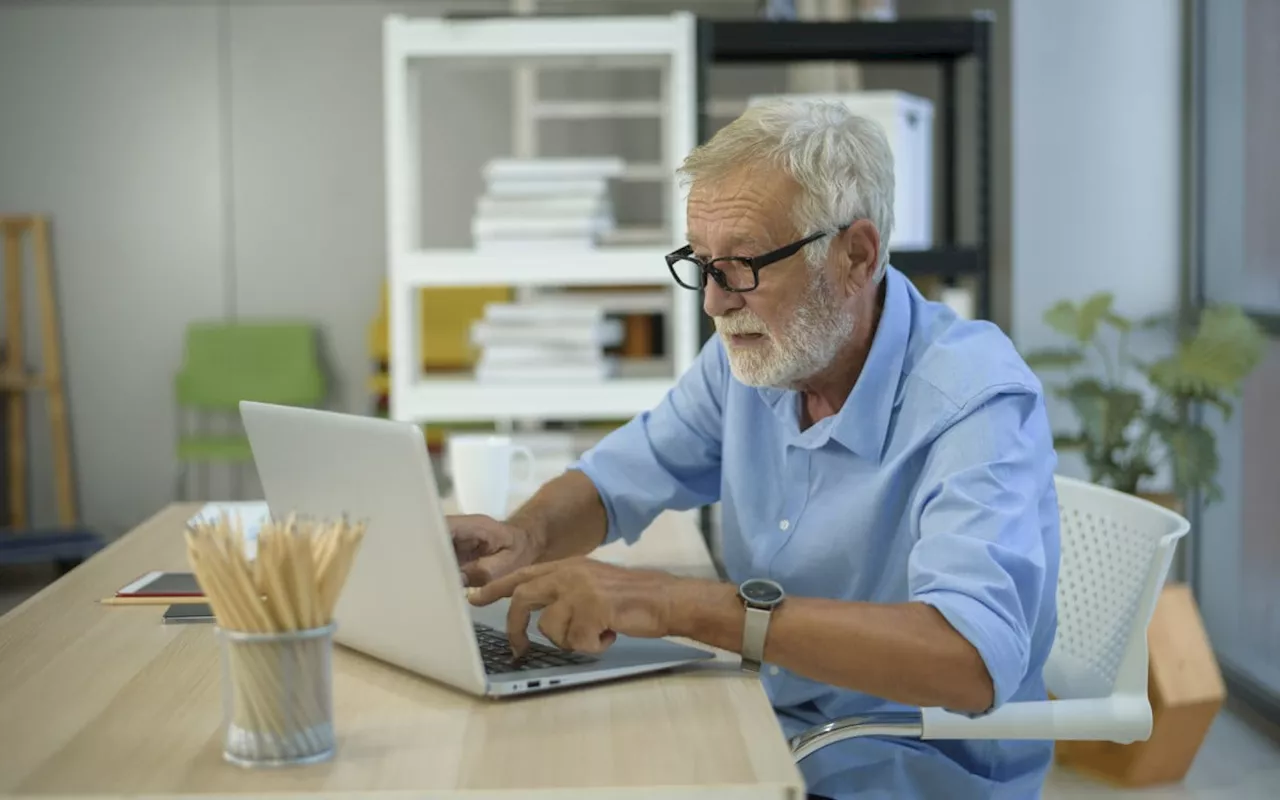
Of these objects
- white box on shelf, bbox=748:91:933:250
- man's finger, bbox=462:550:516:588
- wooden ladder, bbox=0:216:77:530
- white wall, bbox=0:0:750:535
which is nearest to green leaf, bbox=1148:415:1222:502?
white box on shelf, bbox=748:91:933:250

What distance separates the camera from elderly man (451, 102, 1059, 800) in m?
1.27

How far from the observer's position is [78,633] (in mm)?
1448

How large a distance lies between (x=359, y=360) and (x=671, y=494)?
4.63m

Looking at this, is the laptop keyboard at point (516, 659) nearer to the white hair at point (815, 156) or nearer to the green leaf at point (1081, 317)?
the white hair at point (815, 156)

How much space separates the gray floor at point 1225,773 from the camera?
308 centimetres

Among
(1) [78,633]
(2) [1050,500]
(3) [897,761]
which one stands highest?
(2) [1050,500]

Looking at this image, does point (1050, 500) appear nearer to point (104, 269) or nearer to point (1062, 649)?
point (1062, 649)

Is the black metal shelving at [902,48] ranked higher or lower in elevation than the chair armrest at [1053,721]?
higher

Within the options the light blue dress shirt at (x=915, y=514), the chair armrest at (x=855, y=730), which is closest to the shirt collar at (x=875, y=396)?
the light blue dress shirt at (x=915, y=514)

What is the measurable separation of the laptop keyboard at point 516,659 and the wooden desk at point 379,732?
0.05 metres

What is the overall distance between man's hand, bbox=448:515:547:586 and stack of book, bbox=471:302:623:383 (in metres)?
1.48

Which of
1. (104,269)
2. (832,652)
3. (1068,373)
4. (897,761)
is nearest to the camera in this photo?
(832,652)

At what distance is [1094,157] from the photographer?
408 centimetres

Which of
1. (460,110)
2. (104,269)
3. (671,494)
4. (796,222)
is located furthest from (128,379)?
(796,222)
